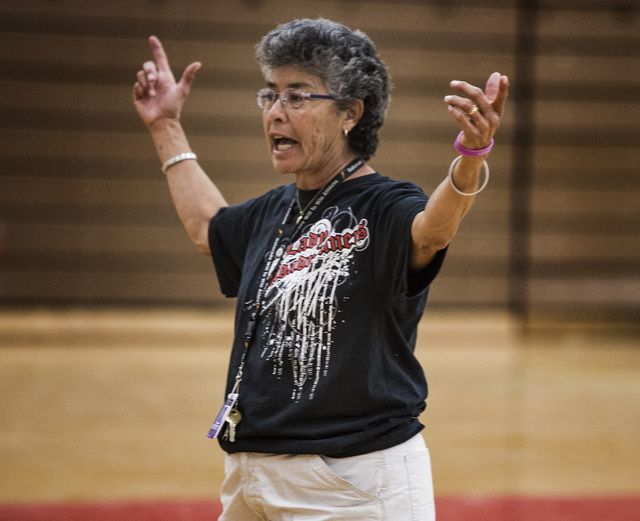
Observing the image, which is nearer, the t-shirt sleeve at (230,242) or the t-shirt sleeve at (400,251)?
the t-shirt sleeve at (400,251)

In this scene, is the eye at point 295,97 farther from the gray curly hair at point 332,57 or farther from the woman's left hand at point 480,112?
the woman's left hand at point 480,112

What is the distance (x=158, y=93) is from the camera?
174 centimetres

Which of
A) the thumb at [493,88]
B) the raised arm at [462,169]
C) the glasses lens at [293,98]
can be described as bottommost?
the raised arm at [462,169]

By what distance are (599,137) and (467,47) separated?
153 centimetres

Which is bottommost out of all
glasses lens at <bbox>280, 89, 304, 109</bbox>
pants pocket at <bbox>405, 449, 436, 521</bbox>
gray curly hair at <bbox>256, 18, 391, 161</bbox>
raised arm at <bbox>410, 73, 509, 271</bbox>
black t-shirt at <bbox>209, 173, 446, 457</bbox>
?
pants pocket at <bbox>405, 449, 436, 521</bbox>

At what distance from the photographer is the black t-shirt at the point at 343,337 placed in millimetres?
1250

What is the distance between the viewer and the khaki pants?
1264 mm

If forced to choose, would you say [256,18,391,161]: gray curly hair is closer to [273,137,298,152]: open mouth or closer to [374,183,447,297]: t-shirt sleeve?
[273,137,298,152]: open mouth

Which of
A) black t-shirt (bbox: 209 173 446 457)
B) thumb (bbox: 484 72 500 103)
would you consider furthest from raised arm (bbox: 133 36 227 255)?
thumb (bbox: 484 72 500 103)

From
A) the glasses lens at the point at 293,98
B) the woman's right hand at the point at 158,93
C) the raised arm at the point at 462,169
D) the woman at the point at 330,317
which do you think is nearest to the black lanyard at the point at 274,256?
the woman at the point at 330,317

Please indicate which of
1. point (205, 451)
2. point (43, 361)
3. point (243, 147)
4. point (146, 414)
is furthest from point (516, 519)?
point (243, 147)

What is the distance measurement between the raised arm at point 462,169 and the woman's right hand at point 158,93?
0.78m

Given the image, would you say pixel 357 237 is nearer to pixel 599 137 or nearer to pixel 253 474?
pixel 253 474

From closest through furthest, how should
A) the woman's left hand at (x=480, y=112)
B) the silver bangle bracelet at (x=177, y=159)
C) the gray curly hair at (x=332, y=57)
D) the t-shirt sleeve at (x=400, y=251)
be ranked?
the woman's left hand at (x=480, y=112) → the t-shirt sleeve at (x=400, y=251) → the gray curly hair at (x=332, y=57) → the silver bangle bracelet at (x=177, y=159)
